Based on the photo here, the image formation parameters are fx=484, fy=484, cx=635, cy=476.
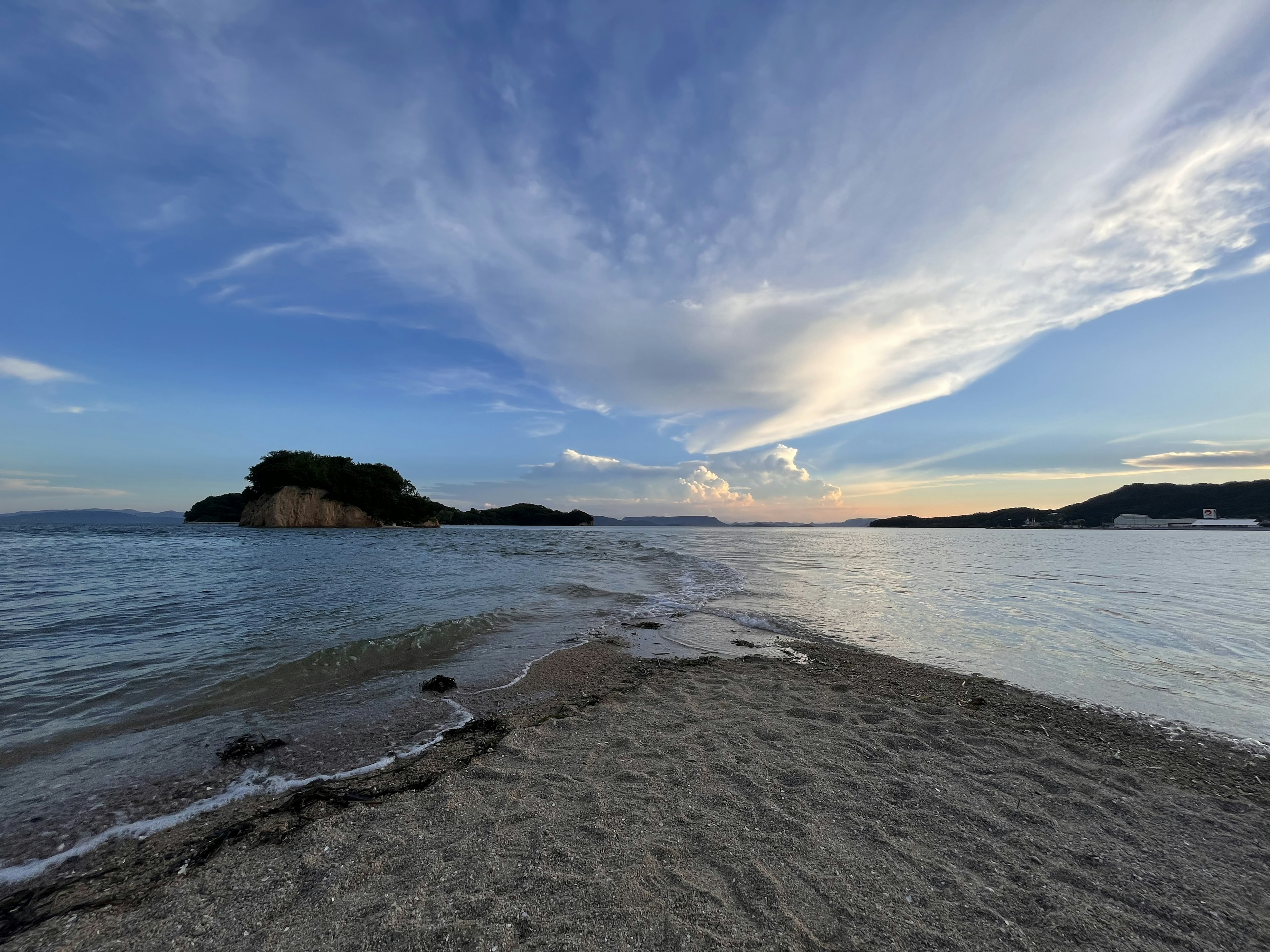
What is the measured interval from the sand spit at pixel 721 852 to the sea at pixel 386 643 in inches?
36.8

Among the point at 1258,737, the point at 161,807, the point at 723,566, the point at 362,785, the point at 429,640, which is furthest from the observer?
the point at 723,566

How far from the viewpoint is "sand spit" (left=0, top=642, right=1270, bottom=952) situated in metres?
2.69

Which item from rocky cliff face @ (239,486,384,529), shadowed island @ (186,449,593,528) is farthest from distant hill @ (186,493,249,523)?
rocky cliff face @ (239,486,384,529)

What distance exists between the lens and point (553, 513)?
14338 centimetres

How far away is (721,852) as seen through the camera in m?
3.36

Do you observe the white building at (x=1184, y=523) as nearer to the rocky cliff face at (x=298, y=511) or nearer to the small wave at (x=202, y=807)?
the small wave at (x=202, y=807)

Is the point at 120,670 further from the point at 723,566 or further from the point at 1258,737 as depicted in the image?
the point at 723,566

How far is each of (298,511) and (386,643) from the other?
72395mm

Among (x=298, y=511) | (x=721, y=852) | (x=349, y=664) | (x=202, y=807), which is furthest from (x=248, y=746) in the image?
(x=298, y=511)

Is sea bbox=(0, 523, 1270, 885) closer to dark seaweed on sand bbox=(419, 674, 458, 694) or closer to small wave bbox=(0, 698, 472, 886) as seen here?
small wave bbox=(0, 698, 472, 886)

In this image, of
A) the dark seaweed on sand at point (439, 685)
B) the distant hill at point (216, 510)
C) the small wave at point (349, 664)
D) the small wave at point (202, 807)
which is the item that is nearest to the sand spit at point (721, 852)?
the small wave at point (202, 807)

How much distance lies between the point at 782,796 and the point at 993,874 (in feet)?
4.75

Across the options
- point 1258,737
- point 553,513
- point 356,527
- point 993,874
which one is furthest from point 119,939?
point 553,513

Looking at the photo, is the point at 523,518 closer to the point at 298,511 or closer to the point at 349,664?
the point at 298,511
